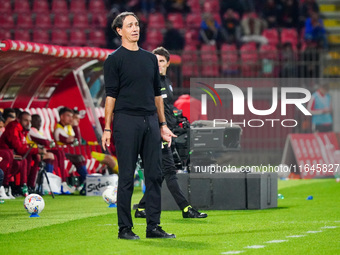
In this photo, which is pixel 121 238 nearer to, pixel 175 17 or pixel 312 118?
pixel 312 118

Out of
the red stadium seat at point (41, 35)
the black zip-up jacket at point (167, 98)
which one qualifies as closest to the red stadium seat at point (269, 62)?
the red stadium seat at point (41, 35)

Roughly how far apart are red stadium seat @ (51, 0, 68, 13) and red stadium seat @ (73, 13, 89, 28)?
1.64 ft

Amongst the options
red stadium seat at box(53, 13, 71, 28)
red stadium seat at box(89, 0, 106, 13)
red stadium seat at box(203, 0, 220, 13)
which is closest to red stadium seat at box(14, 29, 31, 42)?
red stadium seat at box(53, 13, 71, 28)

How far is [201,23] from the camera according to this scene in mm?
27438

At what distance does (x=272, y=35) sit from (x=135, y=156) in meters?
20.0

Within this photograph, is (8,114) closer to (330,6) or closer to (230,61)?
(230,61)

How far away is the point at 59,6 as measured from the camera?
29.9 meters

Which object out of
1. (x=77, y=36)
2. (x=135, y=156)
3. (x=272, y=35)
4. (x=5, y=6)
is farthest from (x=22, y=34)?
(x=135, y=156)

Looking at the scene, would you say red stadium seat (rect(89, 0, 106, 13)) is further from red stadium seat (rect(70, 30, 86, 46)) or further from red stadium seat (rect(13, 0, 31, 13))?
red stadium seat (rect(13, 0, 31, 13))

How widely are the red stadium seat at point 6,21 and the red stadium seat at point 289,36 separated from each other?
8.68 meters

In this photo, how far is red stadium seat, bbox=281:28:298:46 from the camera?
2737cm

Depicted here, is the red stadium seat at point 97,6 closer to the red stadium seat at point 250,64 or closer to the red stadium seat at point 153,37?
the red stadium seat at point 153,37

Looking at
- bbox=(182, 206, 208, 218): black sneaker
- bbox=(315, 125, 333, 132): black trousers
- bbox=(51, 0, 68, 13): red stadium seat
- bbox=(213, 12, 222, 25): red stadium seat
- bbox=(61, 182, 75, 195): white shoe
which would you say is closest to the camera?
bbox=(182, 206, 208, 218): black sneaker

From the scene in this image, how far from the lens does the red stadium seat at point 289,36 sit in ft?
89.8
